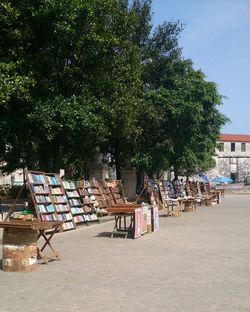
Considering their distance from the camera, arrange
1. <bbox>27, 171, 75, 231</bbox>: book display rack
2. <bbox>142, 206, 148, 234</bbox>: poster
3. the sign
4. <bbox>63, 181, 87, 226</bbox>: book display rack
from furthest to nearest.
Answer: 1. <bbox>63, 181, 87, 226</bbox>: book display rack
2. <bbox>27, 171, 75, 231</bbox>: book display rack
3. <bbox>142, 206, 148, 234</bbox>: poster
4. the sign

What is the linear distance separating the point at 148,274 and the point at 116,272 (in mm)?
639

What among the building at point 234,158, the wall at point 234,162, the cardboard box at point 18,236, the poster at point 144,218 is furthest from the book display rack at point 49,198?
the wall at point 234,162

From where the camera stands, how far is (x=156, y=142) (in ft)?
112

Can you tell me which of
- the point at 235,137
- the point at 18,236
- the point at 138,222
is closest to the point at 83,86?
the point at 138,222

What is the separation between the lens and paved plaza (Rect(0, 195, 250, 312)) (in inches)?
283

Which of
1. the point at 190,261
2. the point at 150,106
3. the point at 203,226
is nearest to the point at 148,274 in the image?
the point at 190,261

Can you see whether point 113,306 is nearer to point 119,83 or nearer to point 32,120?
point 32,120

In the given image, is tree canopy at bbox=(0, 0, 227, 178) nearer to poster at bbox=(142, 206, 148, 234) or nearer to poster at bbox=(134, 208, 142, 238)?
poster at bbox=(142, 206, 148, 234)

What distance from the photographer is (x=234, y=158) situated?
94688mm

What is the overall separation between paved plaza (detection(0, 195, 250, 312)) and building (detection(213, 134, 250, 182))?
79.9 meters

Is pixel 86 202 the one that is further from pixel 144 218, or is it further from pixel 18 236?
pixel 18 236

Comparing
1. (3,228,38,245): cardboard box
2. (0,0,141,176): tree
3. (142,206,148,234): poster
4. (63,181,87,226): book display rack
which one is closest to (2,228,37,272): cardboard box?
(3,228,38,245): cardboard box

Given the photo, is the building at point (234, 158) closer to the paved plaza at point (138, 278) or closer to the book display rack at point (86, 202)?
the book display rack at point (86, 202)

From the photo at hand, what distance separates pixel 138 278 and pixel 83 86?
14034 millimetres
